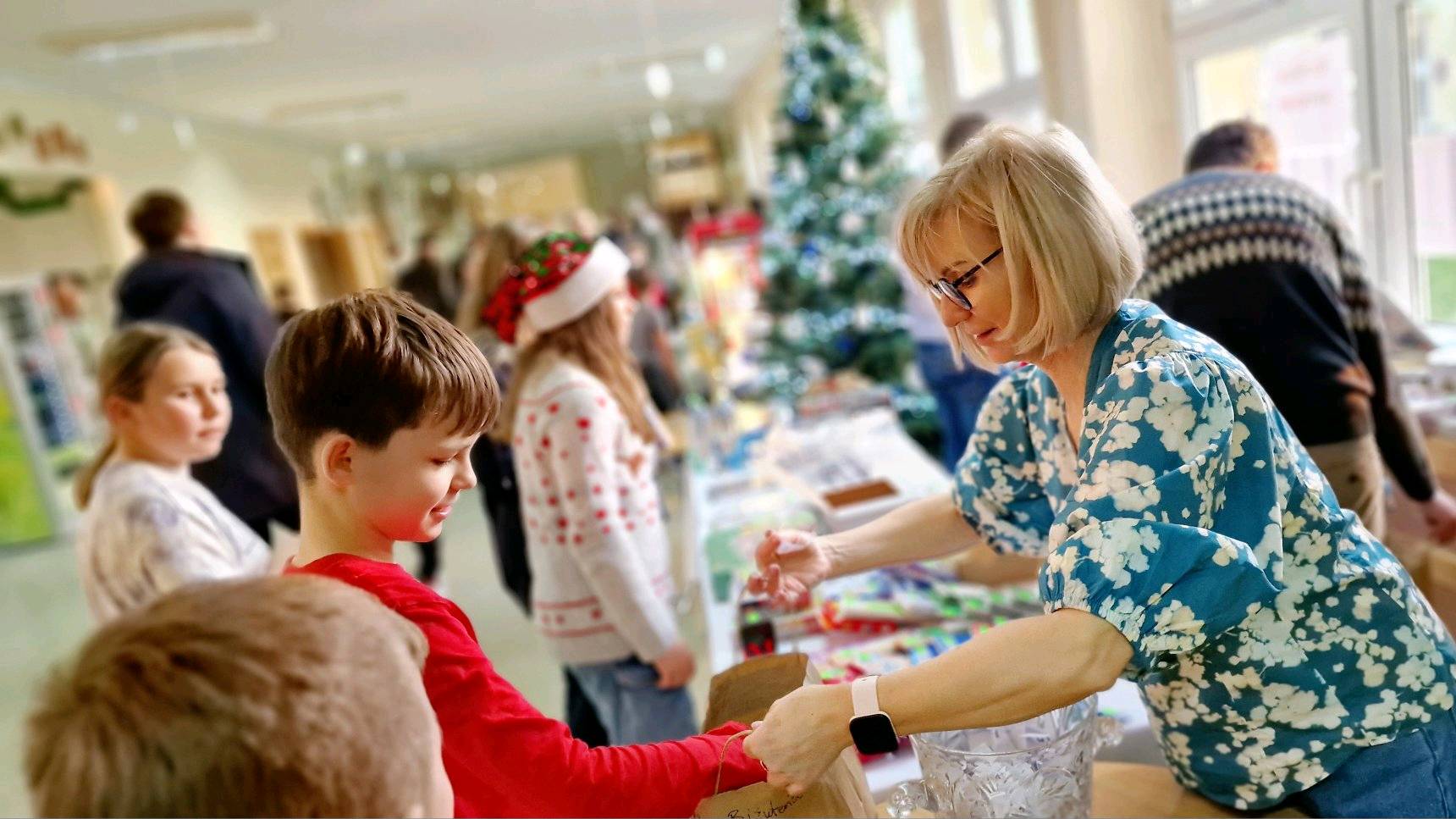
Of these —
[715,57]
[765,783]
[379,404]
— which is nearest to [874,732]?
[765,783]

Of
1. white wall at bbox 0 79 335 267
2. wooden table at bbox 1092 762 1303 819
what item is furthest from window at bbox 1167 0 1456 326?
white wall at bbox 0 79 335 267

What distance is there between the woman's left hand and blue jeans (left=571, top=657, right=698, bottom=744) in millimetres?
1140

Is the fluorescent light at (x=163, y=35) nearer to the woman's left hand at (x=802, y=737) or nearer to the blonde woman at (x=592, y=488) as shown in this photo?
the blonde woman at (x=592, y=488)

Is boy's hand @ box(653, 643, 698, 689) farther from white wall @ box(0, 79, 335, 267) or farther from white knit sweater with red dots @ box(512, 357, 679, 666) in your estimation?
white wall @ box(0, 79, 335, 267)

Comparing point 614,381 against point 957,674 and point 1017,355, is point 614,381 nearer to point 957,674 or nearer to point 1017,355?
point 1017,355

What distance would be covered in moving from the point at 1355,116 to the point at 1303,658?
2600 millimetres

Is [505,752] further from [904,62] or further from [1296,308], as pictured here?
[904,62]

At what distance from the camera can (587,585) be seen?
2.02 m

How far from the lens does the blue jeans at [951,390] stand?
3990 mm

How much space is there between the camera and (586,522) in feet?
6.28

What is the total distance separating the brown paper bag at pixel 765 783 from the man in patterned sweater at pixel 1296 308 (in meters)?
1.27

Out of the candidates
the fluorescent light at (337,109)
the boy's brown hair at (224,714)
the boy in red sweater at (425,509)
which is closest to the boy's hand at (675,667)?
the boy in red sweater at (425,509)

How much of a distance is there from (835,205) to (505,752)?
4564mm

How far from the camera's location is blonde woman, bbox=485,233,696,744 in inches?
75.8
